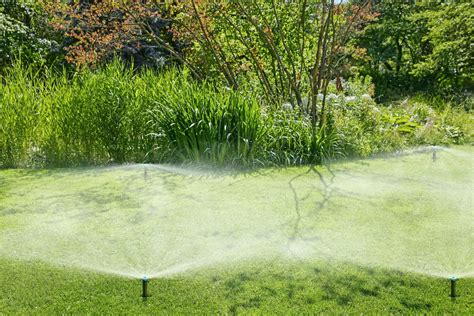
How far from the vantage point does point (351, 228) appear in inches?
163

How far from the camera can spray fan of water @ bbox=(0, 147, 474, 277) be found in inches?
141

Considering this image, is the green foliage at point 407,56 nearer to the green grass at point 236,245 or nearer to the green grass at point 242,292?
the green grass at point 236,245

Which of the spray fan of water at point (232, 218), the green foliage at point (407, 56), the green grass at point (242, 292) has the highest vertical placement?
the green foliage at point (407, 56)

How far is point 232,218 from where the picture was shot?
170 inches

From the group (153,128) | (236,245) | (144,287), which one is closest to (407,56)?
(153,128)

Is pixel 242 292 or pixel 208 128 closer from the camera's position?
pixel 242 292

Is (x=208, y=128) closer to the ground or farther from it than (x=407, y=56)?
closer to the ground

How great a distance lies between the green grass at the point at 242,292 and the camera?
119 inches

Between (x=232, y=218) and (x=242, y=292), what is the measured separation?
3.95ft

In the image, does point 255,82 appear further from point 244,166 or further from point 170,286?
point 170,286

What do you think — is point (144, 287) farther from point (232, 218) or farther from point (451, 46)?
point (451, 46)

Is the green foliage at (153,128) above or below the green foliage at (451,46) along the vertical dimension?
below

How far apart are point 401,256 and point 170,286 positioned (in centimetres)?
152

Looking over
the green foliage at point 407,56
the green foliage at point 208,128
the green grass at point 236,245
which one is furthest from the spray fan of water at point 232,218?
the green foliage at point 407,56
